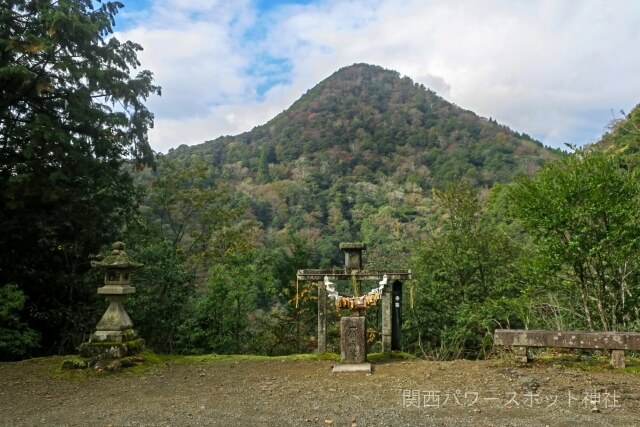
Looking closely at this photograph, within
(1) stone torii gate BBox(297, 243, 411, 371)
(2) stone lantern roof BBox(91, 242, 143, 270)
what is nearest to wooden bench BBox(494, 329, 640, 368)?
(1) stone torii gate BBox(297, 243, 411, 371)

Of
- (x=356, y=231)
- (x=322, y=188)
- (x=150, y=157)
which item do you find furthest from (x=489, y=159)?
(x=150, y=157)

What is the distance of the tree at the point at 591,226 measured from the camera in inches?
264

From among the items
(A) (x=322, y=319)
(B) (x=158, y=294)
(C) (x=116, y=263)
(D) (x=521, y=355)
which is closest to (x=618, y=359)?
(D) (x=521, y=355)

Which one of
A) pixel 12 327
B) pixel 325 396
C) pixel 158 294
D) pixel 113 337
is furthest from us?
pixel 158 294

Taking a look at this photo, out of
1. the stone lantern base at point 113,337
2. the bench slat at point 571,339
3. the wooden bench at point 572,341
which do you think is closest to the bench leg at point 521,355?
the wooden bench at point 572,341

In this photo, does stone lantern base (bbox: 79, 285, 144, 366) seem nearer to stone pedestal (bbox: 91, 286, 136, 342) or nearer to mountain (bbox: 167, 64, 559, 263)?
stone pedestal (bbox: 91, 286, 136, 342)

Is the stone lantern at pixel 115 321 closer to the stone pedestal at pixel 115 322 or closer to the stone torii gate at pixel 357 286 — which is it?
the stone pedestal at pixel 115 322

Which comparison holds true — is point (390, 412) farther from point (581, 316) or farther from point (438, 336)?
point (438, 336)

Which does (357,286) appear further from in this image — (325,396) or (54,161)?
(54,161)

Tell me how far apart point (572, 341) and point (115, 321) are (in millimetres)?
6356

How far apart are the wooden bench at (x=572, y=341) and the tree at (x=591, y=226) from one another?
1.28 m

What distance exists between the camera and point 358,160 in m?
54.6

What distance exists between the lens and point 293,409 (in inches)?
189

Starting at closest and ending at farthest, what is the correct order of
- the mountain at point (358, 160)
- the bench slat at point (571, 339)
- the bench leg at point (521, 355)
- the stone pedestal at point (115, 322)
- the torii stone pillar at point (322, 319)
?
the bench slat at point (571, 339), the bench leg at point (521, 355), the stone pedestal at point (115, 322), the torii stone pillar at point (322, 319), the mountain at point (358, 160)
